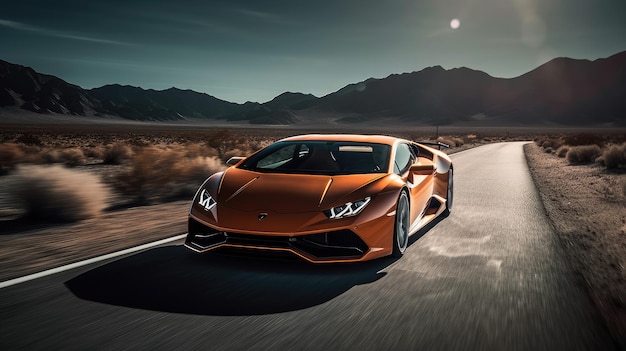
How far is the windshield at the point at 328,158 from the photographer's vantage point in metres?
6.23

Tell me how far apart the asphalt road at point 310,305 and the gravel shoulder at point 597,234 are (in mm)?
170

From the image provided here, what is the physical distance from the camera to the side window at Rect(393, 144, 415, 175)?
632cm

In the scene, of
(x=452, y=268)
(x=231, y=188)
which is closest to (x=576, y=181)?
(x=452, y=268)

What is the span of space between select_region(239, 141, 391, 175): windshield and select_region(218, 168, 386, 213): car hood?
0.34 m

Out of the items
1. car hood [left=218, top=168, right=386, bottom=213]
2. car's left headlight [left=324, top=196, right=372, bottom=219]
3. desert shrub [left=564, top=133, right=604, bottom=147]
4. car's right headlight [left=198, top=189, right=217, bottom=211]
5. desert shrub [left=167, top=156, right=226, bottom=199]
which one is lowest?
desert shrub [left=564, top=133, right=604, bottom=147]

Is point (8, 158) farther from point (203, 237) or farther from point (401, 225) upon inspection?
point (401, 225)

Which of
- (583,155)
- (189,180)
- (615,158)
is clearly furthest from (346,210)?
(583,155)

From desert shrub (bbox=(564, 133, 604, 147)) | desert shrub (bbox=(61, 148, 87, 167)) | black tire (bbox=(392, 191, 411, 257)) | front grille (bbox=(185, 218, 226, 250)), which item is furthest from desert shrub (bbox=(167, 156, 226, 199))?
desert shrub (bbox=(564, 133, 604, 147))

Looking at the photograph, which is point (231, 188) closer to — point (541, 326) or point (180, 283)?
point (180, 283)

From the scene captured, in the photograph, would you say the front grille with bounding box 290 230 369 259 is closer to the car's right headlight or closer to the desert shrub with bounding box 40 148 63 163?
the car's right headlight

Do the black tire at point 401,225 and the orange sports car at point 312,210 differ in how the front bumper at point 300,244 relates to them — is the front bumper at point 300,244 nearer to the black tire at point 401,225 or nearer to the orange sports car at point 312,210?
the orange sports car at point 312,210

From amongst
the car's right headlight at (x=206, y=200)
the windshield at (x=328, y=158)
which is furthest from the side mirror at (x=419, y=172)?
the car's right headlight at (x=206, y=200)

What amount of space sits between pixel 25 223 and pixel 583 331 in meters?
7.48

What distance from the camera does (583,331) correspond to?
3.61 meters
